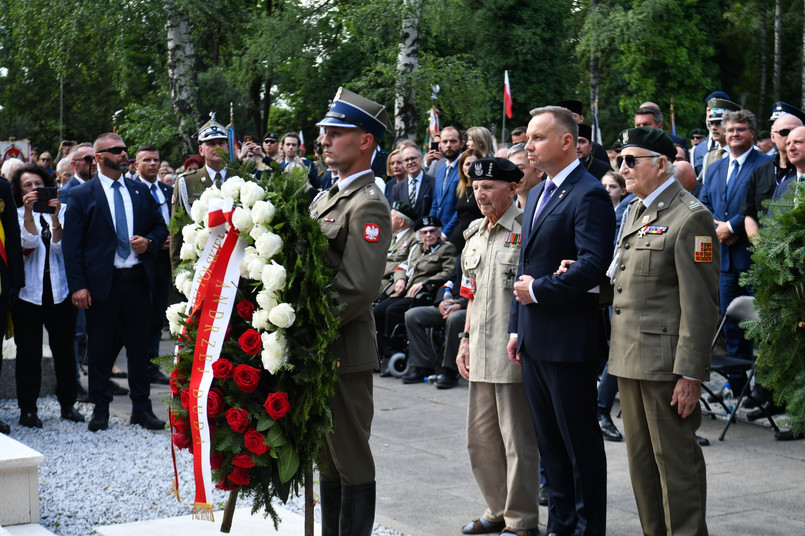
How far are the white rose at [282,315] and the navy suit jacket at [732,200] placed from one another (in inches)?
216

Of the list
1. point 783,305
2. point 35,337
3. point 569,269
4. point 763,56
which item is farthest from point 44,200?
point 763,56

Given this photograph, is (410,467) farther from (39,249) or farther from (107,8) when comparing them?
(107,8)

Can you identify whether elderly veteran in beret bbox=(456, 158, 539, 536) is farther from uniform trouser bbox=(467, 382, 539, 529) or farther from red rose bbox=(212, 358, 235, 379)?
red rose bbox=(212, 358, 235, 379)

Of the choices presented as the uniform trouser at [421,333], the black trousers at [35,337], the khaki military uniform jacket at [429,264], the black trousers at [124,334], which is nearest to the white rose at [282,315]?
the black trousers at [124,334]

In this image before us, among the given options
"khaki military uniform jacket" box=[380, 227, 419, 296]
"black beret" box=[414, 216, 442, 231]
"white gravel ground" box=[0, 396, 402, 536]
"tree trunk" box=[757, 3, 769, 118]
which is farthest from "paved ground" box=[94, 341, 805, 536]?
"tree trunk" box=[757, 3, 769, 118]

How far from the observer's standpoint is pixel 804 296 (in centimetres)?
511

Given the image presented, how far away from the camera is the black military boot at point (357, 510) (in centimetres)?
454

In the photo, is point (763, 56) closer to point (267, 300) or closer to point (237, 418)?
A: point (267, 300)

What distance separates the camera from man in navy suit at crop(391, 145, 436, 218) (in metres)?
11.8

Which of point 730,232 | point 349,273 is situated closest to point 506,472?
point 349,273

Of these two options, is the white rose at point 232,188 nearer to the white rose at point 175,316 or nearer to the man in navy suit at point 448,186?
the white rose at point 175,316

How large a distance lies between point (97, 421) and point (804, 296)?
5.80 metres

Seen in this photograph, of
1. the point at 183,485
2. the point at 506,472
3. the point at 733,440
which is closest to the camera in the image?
the point at 506,472

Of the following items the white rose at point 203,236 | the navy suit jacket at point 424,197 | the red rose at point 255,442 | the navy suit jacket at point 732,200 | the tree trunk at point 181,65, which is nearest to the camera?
the red rose at point 255,442
